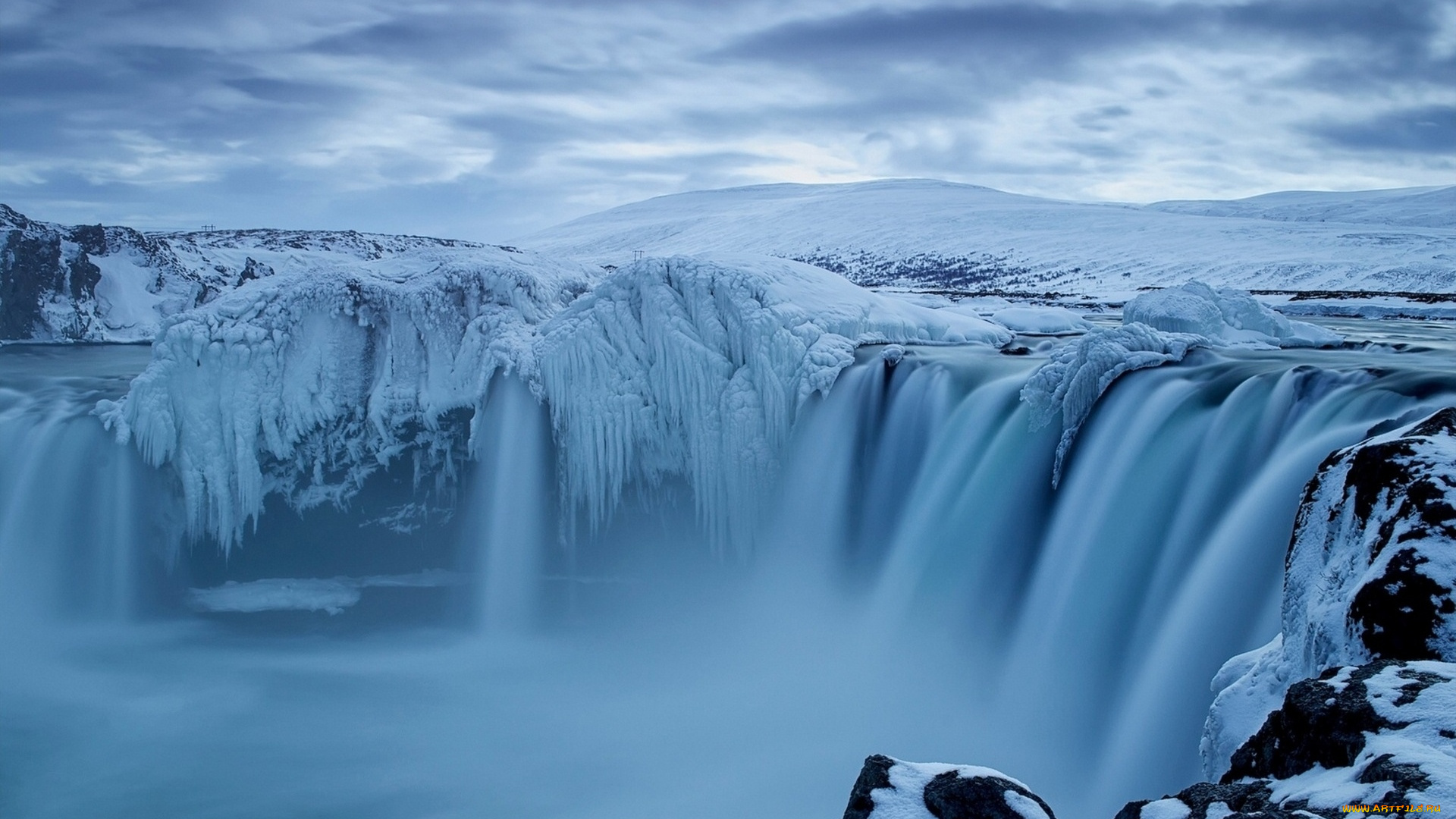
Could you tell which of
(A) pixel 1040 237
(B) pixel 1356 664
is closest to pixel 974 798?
(B) pixel 1356 664

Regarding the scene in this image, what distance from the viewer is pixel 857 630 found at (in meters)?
9.77

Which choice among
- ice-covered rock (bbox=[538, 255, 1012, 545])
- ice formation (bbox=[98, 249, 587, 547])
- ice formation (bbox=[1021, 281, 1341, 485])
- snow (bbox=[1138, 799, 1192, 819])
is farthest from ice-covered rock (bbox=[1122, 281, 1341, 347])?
snow (bbox=[1138, 799, 1192, 819])

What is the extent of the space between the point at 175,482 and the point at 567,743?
6293 millimetres

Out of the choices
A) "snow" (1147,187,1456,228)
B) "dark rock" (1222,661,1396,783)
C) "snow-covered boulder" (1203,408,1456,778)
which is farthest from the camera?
"snow" (1147,187,1456,228)

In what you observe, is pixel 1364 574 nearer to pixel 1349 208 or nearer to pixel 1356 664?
pixel 1356 664

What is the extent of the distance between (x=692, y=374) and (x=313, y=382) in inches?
184

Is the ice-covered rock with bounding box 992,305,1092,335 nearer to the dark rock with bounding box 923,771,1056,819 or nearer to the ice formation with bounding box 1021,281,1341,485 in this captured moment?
the ice formation with bounding box 1021,281,1341,485

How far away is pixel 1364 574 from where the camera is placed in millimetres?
3496

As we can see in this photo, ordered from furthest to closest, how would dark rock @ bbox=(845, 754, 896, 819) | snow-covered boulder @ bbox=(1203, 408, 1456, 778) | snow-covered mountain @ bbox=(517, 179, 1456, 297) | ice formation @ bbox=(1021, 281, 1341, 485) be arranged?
1. snow-covered mountain @ bbox=(517, 179, 1456, 297)
2. ice formation @ bbox=(1021, 281, 1341, 485)
3. snow-covered boulder @ bbox=(1203, 408, 1456, 778)
4. dark rock @ bbox=(845, 754, 896, 819)

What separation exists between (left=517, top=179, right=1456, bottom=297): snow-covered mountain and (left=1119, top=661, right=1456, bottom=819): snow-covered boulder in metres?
25.9

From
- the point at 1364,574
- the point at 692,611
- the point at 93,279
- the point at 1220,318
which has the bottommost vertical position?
the point at 692,611

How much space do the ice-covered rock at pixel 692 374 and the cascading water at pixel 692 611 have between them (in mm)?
351

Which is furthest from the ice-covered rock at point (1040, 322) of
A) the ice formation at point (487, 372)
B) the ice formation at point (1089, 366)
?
the ice formation at point (1089, 366)

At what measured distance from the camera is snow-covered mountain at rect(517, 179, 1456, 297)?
33688 millimetres
